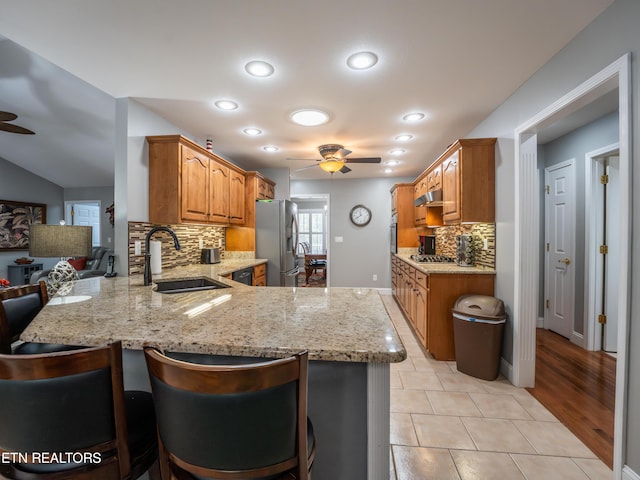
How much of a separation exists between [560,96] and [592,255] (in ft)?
6.94

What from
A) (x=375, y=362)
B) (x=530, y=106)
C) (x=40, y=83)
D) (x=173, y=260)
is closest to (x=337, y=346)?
(x=375, y=362)

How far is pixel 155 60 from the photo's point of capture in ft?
6.40

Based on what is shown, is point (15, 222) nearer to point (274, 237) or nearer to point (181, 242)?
point (181, 242)

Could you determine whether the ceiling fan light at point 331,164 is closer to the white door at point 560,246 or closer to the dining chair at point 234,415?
the white door at point 560,246

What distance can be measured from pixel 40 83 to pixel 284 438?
4.95m

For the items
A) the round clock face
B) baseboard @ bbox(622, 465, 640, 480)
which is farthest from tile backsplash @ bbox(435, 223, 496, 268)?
the round clock face

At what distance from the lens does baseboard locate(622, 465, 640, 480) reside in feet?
4.37

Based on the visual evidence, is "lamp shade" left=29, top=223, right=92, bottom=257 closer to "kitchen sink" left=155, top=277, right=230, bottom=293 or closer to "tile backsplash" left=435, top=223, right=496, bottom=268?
"kitchen sink" left=155, top=277, right=230, bottom=293

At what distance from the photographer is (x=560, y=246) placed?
348 centimetres

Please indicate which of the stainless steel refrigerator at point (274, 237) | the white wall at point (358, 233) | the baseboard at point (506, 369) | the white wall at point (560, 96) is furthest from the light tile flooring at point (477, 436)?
the white wall at point (358, 233)

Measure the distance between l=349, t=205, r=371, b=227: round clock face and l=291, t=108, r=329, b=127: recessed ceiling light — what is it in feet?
10.4

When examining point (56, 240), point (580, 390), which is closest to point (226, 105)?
point (56, 240)

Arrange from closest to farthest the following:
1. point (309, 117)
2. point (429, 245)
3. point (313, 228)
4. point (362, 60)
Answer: point (362, 60) → point (309, 117) → point (429, 245) → point (313, 228)

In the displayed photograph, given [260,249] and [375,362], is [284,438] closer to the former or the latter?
[375,362]
